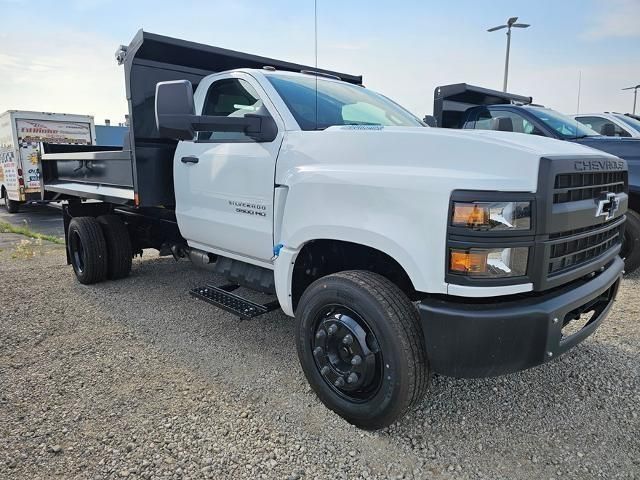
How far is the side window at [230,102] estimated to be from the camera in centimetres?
347

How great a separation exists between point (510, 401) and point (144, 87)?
3.96 metres

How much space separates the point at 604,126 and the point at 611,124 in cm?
28

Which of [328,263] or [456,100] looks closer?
[328,263]

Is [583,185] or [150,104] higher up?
[150,104]

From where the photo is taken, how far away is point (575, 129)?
6.35 m

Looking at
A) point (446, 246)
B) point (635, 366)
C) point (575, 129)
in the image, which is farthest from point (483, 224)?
point (575, 129)

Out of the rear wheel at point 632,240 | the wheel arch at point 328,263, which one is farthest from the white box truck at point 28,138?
the rear wheel at point 632,240

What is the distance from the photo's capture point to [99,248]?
17.7 feet

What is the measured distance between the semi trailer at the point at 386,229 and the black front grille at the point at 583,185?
0.01 meters

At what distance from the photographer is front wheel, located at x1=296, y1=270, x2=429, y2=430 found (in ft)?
7.61

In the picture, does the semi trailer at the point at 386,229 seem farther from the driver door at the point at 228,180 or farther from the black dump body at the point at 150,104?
the black dump body at the point at 150,104

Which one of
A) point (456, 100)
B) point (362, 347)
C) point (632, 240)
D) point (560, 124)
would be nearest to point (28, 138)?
point (456, 100)

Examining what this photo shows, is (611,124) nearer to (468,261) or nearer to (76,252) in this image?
(468,261)

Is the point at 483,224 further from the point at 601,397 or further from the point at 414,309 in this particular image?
the point at 601,397
